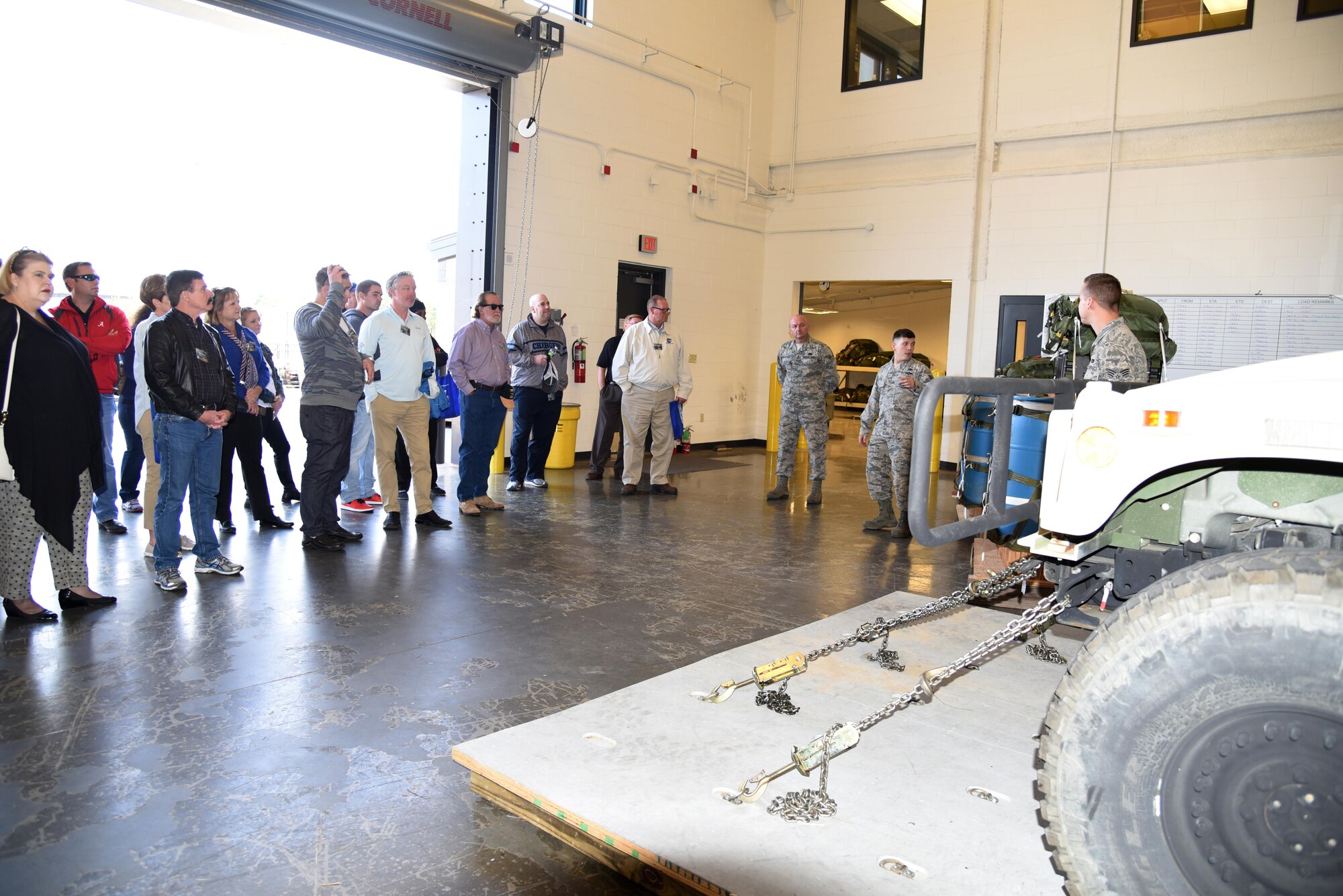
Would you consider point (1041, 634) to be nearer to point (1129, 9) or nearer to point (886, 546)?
point (886, 546)

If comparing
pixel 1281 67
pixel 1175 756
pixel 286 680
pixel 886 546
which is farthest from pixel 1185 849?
pixel 1281 67

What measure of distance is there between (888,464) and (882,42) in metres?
7.17

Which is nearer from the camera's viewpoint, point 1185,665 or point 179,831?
point 1185,665

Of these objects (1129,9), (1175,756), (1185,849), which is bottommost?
(1185,849)

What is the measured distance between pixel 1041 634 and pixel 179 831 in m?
3.36

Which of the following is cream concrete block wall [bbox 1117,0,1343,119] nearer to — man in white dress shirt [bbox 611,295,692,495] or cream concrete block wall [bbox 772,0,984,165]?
cream concrete block wall [bbox 772,0,984,165]

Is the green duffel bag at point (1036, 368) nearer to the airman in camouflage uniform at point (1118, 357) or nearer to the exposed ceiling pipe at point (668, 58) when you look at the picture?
the airman in camouflage uniform at point (1118, 357)

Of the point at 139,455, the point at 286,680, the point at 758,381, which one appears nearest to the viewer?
the point at 286,680

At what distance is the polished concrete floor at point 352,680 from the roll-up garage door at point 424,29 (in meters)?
4.11

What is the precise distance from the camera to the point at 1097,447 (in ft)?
6.48

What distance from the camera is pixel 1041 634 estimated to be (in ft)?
13.4

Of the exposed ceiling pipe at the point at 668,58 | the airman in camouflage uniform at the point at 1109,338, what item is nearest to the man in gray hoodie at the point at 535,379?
the exposed ceiling pipe at the point at 668,58

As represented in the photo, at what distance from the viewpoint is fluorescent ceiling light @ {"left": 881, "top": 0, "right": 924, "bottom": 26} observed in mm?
11641

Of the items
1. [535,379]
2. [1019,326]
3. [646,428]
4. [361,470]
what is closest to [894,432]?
[646,428]
